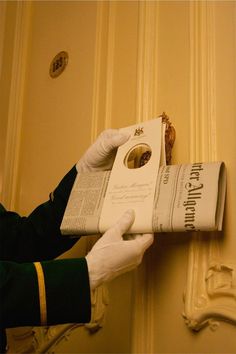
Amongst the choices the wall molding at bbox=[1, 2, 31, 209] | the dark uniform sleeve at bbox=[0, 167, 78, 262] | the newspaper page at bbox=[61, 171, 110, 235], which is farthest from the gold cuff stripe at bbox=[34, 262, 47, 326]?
the wall molding at bbox=[1, 2, 31, 209]

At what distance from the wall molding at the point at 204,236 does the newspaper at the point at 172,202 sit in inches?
2.8

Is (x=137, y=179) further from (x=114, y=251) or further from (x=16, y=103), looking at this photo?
(x=16, y=103)

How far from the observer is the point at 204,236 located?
0.77 meters

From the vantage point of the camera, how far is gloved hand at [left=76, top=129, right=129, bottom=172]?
86 centimetres

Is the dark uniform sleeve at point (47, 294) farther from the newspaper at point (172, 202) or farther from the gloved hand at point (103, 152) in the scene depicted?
the gloved hand at point (103, 152)

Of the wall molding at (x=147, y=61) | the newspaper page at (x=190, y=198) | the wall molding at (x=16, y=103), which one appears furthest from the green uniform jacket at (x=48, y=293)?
the wall molding at (x=16, y=103)

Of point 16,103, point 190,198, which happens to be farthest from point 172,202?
point 16,103

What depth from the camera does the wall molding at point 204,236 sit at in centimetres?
72

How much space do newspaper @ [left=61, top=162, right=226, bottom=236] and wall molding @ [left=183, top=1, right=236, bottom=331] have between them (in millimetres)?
72

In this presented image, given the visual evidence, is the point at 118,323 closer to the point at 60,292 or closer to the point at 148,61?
the point at 60,292

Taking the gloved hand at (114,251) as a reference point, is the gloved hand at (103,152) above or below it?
above

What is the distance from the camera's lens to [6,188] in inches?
49.4

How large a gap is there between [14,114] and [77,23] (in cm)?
30

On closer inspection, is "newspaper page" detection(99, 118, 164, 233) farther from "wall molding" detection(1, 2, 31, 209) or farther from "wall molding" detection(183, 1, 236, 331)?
"wall molding" detection(1, 2, 31, 209)
